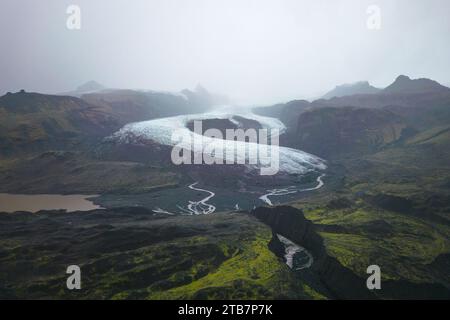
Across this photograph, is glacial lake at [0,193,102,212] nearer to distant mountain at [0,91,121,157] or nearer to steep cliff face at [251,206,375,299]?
steep cliff face at [251,206,375,299]

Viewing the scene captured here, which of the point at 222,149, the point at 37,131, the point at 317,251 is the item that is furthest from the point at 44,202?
the point at 37,131

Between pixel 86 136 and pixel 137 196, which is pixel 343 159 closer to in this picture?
pixel 137 196

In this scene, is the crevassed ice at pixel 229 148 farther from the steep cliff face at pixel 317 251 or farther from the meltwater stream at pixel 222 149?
the steep cliff face at pixel 317 251

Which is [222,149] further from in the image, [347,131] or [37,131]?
[37,131]

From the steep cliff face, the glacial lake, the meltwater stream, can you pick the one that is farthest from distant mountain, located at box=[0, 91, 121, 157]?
the steep cliff face

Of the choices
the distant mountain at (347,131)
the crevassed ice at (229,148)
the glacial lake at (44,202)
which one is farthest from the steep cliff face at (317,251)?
the distant mountain at (347,131)
